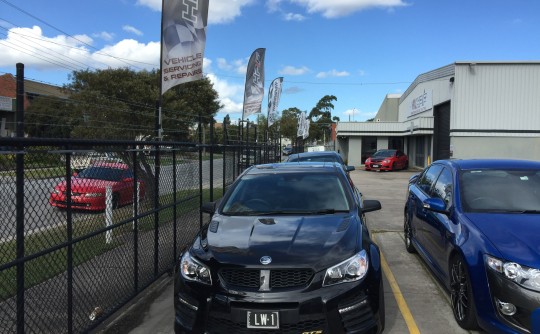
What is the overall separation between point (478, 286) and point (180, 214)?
4611 mm

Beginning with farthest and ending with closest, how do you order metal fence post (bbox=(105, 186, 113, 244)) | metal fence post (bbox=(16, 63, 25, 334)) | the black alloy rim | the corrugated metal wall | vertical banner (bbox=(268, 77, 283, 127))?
the corrugated metal wall, vertical banner (bbox=(268, 77, 283, 127)), metal fence post (bbox=(105, 186, 113, 244)), the black alloy rim, metal fence post (bbox=(16, 63, 25, 334))

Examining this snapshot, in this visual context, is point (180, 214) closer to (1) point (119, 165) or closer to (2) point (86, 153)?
(1) point (119, 165)

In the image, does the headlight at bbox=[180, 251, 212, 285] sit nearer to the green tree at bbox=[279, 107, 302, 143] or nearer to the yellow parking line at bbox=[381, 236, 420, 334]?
the yellow parking line at bbox=[381, 236, 420, 334]

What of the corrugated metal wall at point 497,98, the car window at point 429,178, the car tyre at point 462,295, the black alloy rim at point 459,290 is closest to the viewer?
the car tyre at point 462,295

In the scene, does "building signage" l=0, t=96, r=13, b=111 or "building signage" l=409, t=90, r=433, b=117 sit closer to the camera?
"building signage" l=0, t=96, r=13, b=111

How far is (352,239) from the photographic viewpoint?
396 centimetres

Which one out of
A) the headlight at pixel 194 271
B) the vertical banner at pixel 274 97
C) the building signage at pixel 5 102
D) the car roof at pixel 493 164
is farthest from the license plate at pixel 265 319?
the vertical banner at pixel 274 97

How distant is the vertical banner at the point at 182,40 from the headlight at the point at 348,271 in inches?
201

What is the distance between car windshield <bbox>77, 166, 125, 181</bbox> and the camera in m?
4.20

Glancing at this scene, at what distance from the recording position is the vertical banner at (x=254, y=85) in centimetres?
1612

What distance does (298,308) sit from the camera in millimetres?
3385

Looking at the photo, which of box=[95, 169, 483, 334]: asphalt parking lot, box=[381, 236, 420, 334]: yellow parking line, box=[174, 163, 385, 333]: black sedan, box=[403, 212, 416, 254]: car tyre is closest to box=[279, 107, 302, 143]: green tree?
box=[403, 212, 416, 254]: car tyre

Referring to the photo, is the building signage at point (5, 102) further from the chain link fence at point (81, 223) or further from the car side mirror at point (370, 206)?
the car side mirror at point (370, 206)

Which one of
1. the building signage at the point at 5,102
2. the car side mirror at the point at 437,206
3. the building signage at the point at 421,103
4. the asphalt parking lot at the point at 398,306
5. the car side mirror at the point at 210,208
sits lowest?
the asphalt parking lot at the point at 398,306
